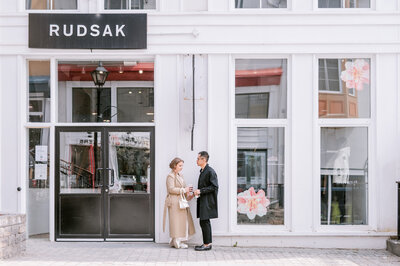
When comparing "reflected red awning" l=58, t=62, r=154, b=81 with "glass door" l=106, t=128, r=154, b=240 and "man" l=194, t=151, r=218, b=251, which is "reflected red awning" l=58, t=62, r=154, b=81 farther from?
"man" l=194, t=151, r=218, b=251

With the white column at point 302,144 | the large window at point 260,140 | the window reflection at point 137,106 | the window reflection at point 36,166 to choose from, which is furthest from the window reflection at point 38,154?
the white column at point 302,144

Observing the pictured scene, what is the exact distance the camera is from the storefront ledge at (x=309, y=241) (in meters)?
9.48

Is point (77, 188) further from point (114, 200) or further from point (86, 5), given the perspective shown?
point (86, 5)

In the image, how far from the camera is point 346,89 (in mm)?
9758

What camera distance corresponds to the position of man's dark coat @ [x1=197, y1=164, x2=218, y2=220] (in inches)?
352

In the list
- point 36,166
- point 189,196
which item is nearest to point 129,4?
point 36,166

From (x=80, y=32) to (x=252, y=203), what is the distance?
4.80 metres

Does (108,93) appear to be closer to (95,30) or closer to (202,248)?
(95,30)

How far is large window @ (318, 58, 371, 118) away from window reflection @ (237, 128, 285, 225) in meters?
1.09

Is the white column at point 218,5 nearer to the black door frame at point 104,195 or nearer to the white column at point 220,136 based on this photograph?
the white column at point 220,136

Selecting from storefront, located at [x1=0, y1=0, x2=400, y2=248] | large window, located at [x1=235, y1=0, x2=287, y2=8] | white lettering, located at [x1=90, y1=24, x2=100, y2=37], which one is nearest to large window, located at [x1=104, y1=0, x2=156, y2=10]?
storefront, located at [x1=0, y1=0, x2=400, y2=248]

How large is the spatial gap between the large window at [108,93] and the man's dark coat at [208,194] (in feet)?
5.55

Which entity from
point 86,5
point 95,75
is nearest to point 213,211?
point 95,75

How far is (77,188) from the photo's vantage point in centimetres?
980
